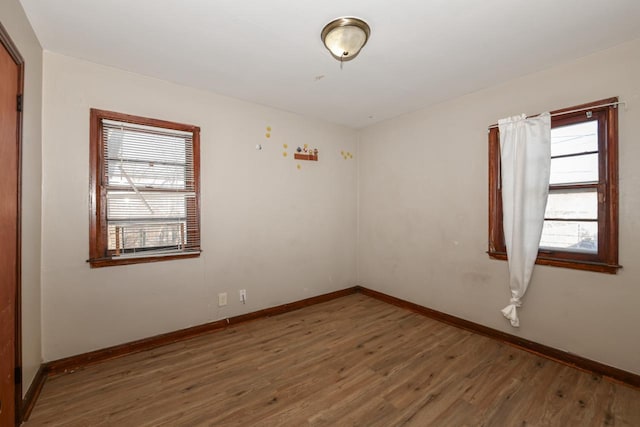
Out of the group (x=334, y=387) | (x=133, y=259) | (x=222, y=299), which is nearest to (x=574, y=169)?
(x=334, y=387)

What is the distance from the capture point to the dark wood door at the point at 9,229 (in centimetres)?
146

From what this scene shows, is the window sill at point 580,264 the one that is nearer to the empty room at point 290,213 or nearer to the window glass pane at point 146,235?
the empty room at point 290,213

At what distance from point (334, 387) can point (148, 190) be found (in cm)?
233

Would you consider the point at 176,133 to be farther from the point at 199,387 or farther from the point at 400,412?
the point at 400,412

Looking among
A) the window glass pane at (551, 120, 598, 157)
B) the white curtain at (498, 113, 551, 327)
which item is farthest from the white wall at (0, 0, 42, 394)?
the window glass pane at (551, 120, 598, 157)

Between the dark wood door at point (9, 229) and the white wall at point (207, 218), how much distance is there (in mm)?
627

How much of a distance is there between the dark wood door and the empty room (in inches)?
1.0

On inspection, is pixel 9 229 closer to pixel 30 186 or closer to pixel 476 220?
pixel 30 186

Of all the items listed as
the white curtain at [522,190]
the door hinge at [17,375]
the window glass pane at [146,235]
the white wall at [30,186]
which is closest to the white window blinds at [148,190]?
the window glass pane at [146,235]

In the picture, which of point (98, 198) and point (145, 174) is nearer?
point (98, 198)

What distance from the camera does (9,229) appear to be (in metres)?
1.55

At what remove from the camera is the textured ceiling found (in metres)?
1.73

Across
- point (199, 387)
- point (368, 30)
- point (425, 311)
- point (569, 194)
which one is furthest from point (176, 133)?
point (569, 194)

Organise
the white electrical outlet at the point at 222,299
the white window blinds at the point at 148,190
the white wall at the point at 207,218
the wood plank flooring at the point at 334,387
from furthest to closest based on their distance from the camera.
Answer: the white electrical outlet at the point at 222,299 < the white window blinds at the point at 148,190 < the white wall at the point at 207,218 < the wood plank flooring at the point at 334,387
